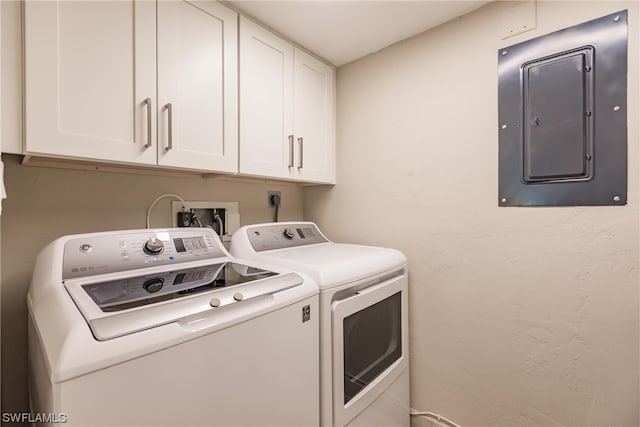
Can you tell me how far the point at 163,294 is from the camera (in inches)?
32.7

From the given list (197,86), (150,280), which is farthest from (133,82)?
(150,280)

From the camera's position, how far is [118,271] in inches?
38.9

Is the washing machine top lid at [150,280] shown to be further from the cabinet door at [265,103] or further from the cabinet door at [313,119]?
the cabinet door at [313,119]

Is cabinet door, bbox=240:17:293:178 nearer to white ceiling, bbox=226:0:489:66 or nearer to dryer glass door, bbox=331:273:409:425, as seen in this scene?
white ceiling, bbox=226:0:489:66

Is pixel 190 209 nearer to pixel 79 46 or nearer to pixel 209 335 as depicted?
pixel 79 46

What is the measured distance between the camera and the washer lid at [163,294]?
2.03 feet

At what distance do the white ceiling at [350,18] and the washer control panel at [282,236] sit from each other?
99 centimetres

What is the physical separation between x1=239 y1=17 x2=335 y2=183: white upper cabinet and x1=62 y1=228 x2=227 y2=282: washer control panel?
37 cm

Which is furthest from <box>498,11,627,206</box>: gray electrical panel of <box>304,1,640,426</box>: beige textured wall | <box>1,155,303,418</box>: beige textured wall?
<box>1,155,303,418</box>: beige textured wall

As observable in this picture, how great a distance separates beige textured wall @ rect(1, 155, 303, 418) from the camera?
104 centimetres

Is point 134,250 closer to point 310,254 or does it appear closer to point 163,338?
point 163,338

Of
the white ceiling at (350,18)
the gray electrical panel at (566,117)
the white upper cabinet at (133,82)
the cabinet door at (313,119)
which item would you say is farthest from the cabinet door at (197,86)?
the gray electrical panel at (566,117)

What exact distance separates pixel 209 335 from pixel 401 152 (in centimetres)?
132

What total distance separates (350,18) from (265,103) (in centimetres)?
56
